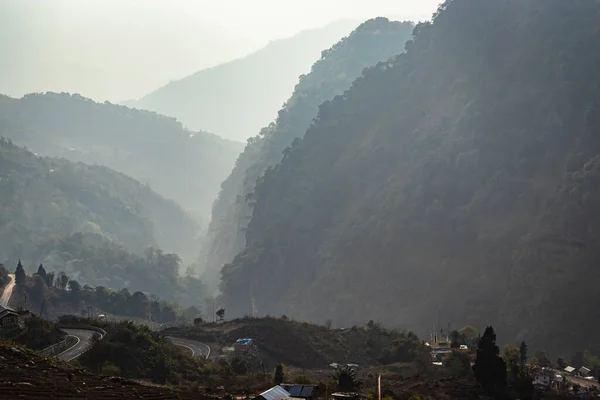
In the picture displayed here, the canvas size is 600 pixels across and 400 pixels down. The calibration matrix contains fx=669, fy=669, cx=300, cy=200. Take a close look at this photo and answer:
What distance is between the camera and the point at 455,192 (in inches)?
5807

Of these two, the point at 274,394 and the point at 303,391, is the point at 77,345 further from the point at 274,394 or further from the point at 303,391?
the point at 274,394

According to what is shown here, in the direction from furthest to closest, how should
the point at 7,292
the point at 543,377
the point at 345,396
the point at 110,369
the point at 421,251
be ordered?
the point at 421,251
the point at 7,292
the point at 543,377
the point at 110,369
the point at 345,396

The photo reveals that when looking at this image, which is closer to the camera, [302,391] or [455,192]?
[302,391]

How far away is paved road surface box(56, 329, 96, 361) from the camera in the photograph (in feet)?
157

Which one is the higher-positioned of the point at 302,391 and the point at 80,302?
the point at 80,302

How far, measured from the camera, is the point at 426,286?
138 meters

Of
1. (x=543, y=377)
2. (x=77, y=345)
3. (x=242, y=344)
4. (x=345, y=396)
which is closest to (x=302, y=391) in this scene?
(x=345, y=396)

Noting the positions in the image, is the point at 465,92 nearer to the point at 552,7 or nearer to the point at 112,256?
the point at 552,7

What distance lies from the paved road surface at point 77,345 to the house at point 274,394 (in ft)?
57.8

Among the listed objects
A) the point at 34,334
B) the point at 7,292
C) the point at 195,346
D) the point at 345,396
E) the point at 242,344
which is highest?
the point at 7,292

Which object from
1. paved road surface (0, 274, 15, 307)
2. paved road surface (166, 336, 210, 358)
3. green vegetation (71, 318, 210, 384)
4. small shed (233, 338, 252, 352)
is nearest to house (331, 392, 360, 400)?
green vegetation (71, 318, 210, 384)

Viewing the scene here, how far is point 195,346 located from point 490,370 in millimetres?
34909

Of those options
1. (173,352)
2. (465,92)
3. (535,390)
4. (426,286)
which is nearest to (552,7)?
(465,92)

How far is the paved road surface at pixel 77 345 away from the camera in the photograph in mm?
47809
